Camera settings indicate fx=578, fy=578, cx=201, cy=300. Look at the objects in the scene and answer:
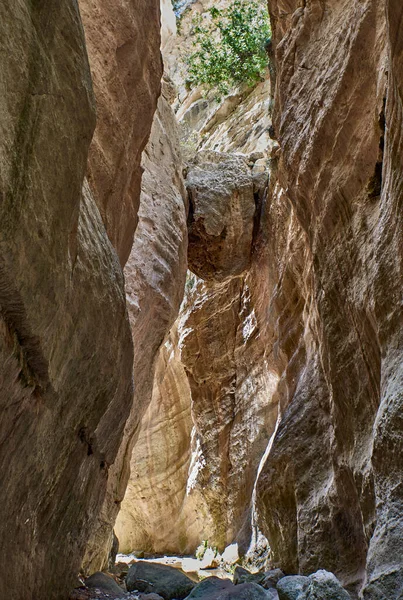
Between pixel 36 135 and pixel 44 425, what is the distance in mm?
2566

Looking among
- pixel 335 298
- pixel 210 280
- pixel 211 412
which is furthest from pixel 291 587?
pixel 211 412

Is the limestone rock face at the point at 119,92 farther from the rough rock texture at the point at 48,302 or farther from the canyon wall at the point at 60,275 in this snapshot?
the rough rock texture at the point at 48,302

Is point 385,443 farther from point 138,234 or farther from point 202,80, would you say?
point 202,80

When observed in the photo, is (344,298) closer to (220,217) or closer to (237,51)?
(220,217)

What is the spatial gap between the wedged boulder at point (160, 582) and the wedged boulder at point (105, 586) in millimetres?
270

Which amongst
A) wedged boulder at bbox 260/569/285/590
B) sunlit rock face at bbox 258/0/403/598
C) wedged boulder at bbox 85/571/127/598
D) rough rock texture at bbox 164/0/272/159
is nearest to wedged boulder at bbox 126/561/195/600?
wedged boulder at bbox 85/571/127/598

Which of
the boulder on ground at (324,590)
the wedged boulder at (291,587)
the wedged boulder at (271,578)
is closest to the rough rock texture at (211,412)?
the wedged boulder at (271,578)

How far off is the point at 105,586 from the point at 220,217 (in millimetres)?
10542

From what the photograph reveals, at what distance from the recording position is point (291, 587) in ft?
19.5

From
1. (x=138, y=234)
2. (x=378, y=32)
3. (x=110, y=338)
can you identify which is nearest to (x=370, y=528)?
(x=110, y=338)

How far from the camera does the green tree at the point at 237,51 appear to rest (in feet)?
66.8

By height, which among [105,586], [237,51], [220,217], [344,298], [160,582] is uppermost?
[237,51]

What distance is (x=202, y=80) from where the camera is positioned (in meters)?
22.0

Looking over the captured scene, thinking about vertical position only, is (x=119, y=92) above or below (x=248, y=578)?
above
